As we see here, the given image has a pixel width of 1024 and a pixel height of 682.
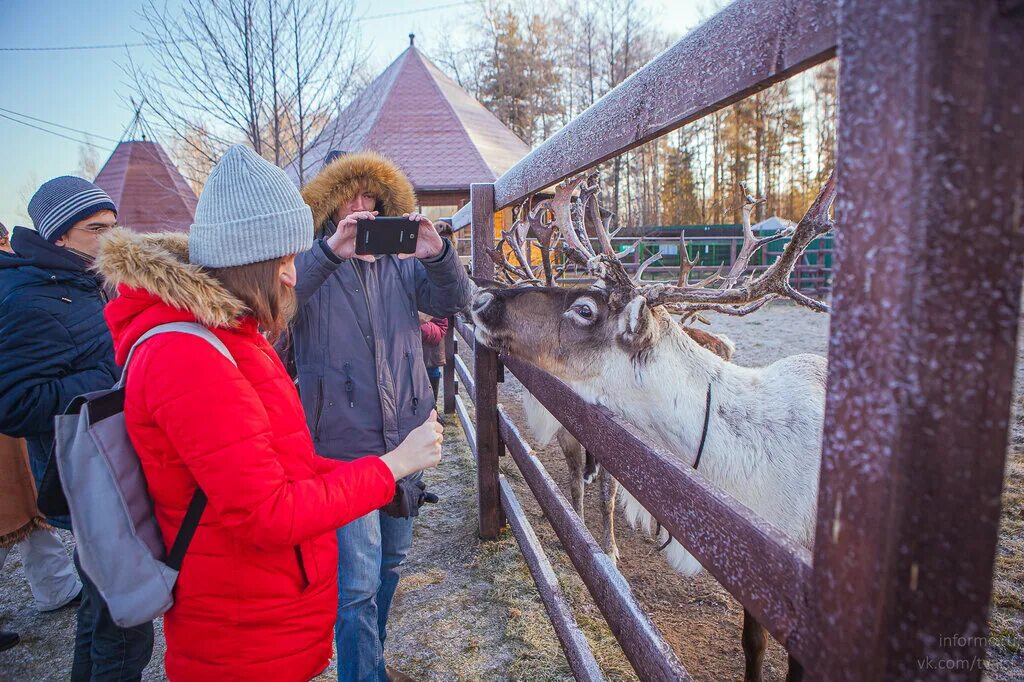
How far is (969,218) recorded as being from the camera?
1.86 ft

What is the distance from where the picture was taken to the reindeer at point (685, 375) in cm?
217

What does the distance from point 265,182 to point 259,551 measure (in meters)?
0.96

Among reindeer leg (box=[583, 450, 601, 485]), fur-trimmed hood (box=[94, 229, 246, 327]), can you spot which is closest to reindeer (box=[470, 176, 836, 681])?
reindeer leg (box=[583, 450, 601, 485])

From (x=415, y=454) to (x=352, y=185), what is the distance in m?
1.34

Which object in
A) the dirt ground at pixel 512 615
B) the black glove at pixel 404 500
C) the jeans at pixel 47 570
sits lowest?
the dirt ground at pixel 512 615

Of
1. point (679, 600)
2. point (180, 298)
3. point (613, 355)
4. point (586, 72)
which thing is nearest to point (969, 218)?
point (180, 298)

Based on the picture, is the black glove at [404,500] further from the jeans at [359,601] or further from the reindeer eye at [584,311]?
the reindeer eye at [584,311]

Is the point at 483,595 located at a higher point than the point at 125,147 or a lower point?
lower

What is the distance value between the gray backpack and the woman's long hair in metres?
0.18

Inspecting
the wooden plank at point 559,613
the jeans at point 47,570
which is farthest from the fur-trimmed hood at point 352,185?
the jeans at point 47,570

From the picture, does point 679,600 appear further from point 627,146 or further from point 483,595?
point 627,146

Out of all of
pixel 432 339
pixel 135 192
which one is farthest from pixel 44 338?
pixel 135 192

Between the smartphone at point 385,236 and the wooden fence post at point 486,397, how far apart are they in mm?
1322

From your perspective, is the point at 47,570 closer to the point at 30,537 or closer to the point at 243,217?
the point at 30,537
